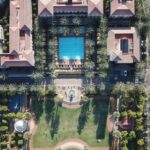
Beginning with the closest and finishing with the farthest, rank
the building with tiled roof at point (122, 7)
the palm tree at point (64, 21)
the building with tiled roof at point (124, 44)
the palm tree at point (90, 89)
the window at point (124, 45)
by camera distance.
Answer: the building with tiled roof at point (122, 7) → the building with tiled roof at point (124, 44) → the window at point (124, 45) → the palm tree at point (64, 21) → the palm tree at point (90, 89)

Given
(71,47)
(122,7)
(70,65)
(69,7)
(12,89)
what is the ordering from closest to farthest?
(122,7) < (69,7) < (12,89) < (71,47) < (70,65)

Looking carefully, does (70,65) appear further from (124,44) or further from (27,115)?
(27,115)

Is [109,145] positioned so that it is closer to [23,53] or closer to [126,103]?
[126,103]

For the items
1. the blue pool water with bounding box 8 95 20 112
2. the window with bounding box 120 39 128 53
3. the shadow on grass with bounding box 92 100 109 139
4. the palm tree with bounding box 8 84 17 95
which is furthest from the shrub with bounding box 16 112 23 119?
the window with bounding box 120 39 128 53

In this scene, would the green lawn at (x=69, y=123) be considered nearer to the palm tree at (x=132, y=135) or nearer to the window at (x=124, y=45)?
the palm tree at (x=132, y=135)

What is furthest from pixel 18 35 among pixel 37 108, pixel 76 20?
pixel 37 108

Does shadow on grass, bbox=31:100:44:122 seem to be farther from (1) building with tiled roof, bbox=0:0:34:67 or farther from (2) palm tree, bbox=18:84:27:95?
(1) building with tiled roof, bbox=0:0:34:67

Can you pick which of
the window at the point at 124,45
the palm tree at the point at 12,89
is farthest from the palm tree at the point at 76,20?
the palm tree at the point at 12,89
